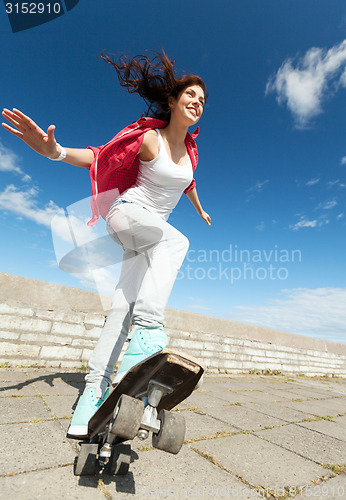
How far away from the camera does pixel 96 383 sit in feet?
4.58

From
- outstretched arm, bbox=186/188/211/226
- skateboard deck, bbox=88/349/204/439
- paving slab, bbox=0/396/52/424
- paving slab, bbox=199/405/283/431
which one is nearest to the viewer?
skateboard deck, bbox=88/349/204/439

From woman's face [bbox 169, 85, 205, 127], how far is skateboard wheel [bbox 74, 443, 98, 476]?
5.89ft

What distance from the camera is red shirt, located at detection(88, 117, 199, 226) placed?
139 cm

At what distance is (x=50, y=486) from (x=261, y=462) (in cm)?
112

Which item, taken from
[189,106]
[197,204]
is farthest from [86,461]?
[197,204]

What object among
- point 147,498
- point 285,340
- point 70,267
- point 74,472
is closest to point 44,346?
point 70,267

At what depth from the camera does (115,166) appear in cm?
141

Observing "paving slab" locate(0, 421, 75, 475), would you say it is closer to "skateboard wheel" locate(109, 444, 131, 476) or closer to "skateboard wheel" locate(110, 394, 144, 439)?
"skateboard wheel" locate(109, 444, 131, 476)

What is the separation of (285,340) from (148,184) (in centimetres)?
719

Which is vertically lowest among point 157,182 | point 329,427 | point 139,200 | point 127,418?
point 329,427

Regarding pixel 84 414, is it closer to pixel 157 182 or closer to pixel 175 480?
pixel 175 480

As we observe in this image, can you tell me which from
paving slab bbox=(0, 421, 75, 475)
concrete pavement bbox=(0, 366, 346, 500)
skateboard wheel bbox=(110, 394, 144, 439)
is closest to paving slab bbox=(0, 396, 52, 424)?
concrete pavement bbox=(0, 366, 346, 500)

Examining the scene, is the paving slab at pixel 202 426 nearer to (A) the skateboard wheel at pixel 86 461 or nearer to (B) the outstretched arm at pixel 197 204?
(A) the skateboard wheel at pixel 86 461

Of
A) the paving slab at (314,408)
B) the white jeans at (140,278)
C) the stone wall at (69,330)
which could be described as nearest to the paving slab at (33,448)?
the white jeans at (140,278)
